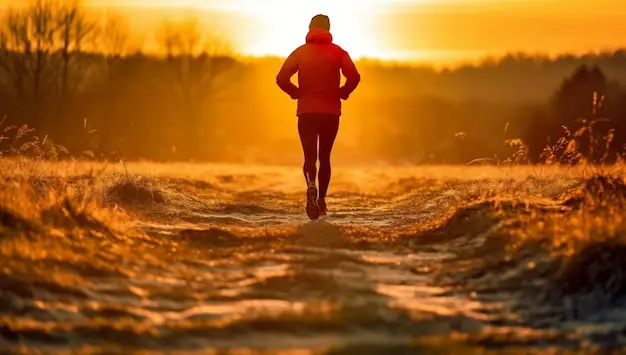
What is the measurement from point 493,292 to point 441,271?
79 cm

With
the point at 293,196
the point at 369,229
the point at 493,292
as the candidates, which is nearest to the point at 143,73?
the point at 293,196

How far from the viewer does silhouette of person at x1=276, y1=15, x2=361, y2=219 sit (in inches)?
449

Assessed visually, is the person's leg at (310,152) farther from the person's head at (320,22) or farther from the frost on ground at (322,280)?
the person's head at (320,22)

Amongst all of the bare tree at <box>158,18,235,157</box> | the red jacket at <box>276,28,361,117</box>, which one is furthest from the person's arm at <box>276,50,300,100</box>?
the bare tree at <box>158,18,235,157</box>

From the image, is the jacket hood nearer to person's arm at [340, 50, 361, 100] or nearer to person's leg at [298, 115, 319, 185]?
person's arm at [340, 50, 361, 100]

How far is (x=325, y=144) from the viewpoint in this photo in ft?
38.5

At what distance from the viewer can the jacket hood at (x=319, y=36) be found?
37.9ft

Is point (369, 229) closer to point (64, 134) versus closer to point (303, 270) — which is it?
point (303, 270)

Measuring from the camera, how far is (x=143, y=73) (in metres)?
48.8

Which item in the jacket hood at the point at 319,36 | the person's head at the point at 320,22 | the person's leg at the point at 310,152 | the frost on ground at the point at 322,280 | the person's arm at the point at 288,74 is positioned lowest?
the frost on ground at the point at 322,280

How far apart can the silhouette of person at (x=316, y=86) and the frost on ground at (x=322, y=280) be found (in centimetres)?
110

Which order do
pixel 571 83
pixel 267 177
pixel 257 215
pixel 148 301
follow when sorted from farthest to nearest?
pixel 571 83 < pixel 267 177 < pixel 257 215 < pixel 148 301

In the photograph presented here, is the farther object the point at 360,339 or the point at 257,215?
the point at 257,215

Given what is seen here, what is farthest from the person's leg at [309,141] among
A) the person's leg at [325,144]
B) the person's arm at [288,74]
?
the person's arm at [288,74]
